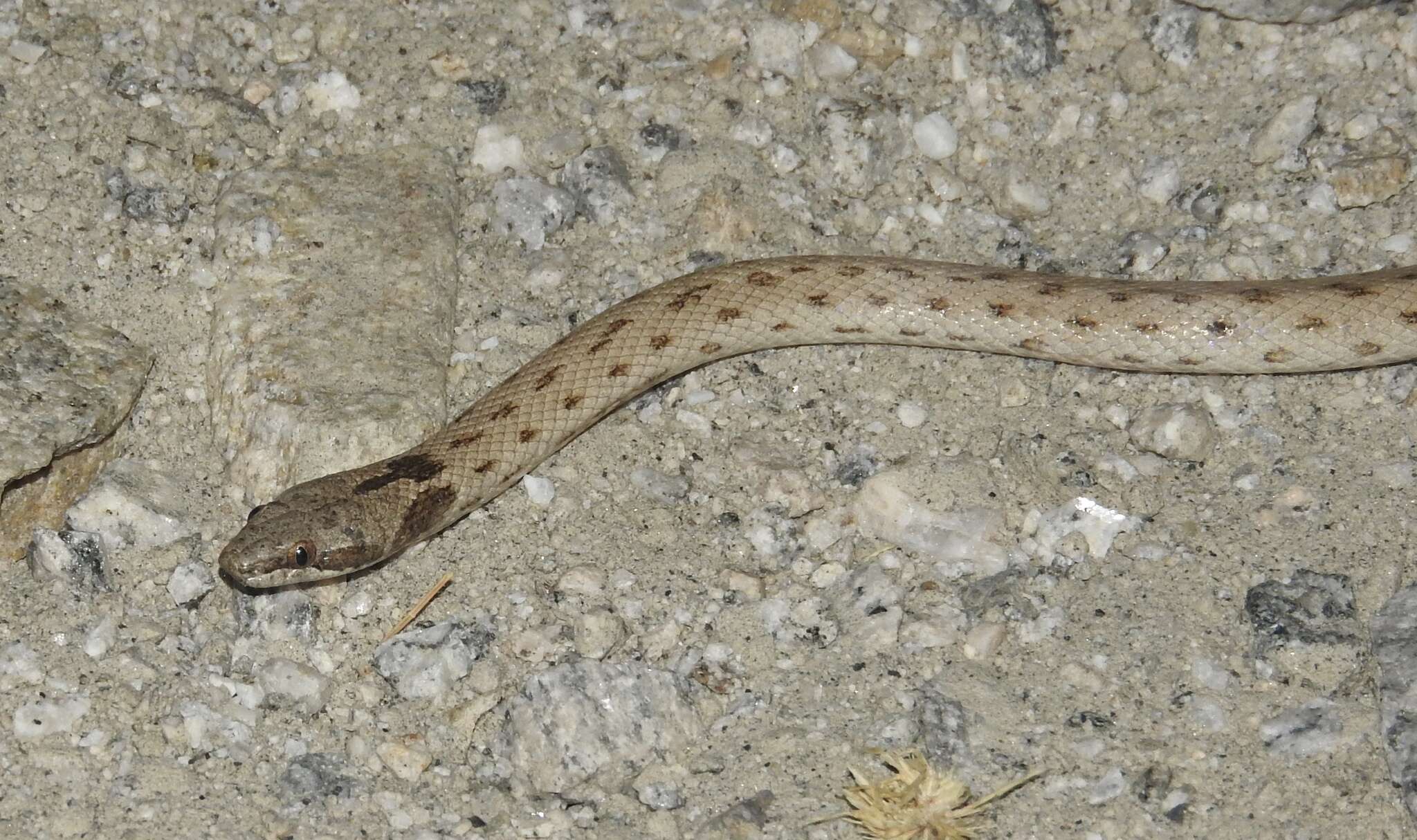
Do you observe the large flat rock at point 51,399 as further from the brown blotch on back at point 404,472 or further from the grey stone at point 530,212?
the grey stone at point 530,212

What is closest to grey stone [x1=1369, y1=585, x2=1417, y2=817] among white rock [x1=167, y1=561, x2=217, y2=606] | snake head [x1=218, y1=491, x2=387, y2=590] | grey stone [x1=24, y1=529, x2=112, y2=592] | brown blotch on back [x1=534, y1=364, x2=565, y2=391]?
brown blotch on back [x1=534, y1=364, x2=565, y2=391]

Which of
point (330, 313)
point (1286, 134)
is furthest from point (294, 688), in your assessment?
point (1286, 134)

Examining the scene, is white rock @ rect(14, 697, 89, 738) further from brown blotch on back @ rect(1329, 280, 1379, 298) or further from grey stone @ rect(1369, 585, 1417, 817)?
brown blotch on back @ rect(1329, 280, 1379, 298)

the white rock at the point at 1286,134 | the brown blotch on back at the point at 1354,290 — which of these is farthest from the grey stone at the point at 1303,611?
the white rock at the point at 1286,134

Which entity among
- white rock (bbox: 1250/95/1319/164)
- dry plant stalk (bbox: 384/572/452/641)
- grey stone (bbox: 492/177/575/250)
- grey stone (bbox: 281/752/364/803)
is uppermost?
white rock (bbox: 1250/95/1319/164)

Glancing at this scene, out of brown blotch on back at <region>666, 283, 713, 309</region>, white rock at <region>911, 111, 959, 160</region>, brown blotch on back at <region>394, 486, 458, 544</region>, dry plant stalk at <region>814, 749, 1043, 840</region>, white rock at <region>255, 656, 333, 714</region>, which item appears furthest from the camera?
white rock at <region>911, 111, 959, 160</region>

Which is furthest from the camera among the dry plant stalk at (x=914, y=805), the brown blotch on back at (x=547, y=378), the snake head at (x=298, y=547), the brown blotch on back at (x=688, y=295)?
the brown blotch on back at (x=688, y=295)

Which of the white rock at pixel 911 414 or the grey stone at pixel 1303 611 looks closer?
the grey stone at pixel 1303 611

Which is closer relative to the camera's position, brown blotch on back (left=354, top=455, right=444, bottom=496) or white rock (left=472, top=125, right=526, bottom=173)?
brown blotch on back (left=354, top=455, right=444, bottom=496)
